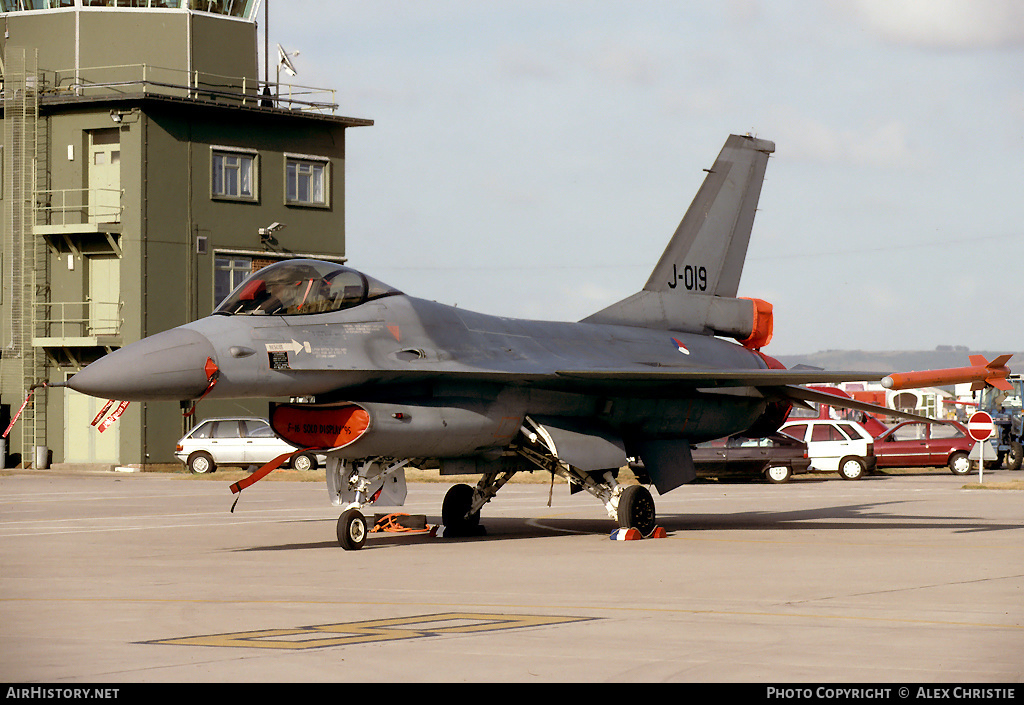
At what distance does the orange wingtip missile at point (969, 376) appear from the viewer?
53.1 feet

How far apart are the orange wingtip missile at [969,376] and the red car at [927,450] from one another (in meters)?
21.4

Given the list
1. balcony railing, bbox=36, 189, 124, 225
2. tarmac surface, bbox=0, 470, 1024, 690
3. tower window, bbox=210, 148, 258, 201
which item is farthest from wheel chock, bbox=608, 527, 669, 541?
balcony railing, bbox=36, 189, 124, 225

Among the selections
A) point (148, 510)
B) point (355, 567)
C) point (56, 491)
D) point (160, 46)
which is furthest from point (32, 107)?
point (355, 567)

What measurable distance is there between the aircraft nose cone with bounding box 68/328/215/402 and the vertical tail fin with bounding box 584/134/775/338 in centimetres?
737

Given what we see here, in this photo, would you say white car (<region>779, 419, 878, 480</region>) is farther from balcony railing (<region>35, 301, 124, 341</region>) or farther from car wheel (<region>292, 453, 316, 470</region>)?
balcony railing (<region>35, 301, 124, 341</region>)

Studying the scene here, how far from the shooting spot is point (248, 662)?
749cm

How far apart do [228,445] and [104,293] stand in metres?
9.01

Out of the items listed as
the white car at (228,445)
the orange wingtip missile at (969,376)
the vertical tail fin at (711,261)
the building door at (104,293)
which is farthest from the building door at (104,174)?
the orange wingtip missile at (969,376)

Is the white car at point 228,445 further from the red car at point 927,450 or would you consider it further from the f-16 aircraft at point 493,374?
the f-16 aircraft at point 493,374

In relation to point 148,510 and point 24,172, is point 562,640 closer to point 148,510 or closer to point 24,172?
point 148,510

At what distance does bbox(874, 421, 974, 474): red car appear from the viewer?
37.9m

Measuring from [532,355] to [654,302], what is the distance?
11.0 ft

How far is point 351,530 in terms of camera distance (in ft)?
50.7

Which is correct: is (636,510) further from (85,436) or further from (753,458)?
(85,436)
